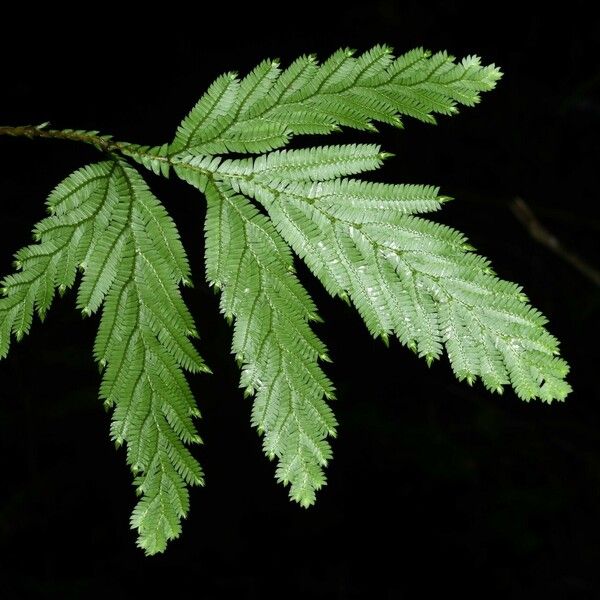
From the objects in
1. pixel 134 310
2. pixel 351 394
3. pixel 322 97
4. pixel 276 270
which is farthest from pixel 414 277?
pixel 351 394

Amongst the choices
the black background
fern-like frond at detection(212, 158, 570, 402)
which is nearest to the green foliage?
fern-like frond at detection(212, 158, 570, 402)

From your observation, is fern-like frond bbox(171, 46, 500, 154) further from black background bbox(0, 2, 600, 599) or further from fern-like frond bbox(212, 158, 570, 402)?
black background bbox(0, 2, 600, 599)

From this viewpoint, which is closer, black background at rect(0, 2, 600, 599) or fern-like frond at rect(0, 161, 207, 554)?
fern-like frond at rect(0, 161, 207, 554)

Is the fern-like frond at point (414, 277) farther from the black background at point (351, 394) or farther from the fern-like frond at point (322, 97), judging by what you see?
the black background at point (351, 394)

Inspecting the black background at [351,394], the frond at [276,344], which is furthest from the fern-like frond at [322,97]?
the black background at [351,394]

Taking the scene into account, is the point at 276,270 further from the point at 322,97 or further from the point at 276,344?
the point at 322,97

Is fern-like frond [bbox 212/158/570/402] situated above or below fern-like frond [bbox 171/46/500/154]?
below

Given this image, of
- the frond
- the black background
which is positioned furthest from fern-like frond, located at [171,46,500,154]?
the black background
